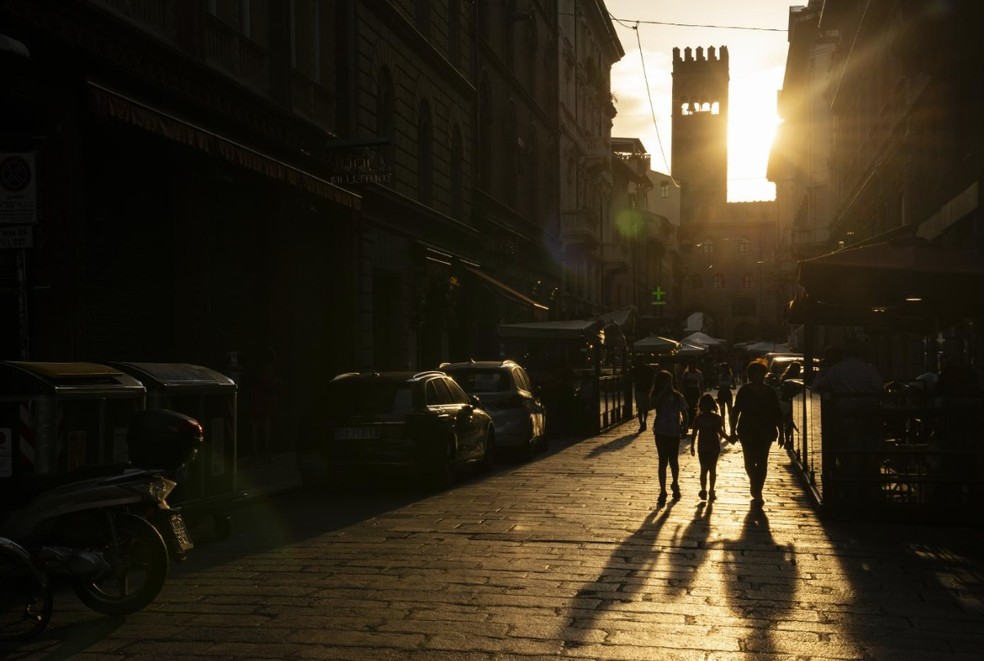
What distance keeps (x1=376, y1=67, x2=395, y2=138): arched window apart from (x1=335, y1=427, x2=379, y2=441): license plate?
11979mm

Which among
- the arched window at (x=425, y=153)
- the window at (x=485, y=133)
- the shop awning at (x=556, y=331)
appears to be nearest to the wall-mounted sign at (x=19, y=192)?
the shop awning at (x=556, y=331)

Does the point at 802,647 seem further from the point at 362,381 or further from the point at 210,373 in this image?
the point at 362,381

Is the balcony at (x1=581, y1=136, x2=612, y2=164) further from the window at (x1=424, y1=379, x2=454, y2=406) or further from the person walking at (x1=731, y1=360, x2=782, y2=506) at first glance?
the person walking at (x1=731, y1=360, x2=782, y2=506)

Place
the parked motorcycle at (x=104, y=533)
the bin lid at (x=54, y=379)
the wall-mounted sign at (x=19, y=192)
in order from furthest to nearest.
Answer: the wall-mounted sign at (x=19, y=192), the bin lid at (x=54, y=379), the parked motorcycle at (x=104, y=533)

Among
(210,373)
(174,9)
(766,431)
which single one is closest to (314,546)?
(210,373)

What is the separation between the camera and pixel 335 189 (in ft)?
64.0

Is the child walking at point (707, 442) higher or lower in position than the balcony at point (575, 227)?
lower

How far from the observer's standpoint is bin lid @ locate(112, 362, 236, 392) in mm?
9945

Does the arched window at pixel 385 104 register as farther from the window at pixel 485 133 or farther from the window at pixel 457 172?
the window at pixel 485 133

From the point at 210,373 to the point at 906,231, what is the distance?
17.6 metres

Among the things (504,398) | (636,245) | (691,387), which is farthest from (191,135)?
(636,245)

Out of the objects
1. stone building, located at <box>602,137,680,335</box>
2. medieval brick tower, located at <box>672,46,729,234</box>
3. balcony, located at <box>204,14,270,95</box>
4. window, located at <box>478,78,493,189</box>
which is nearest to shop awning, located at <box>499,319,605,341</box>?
window, located at <box>478,78,493,189</box>

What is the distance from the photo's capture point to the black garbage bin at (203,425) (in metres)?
9.97

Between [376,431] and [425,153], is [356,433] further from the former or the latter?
[425,153]
